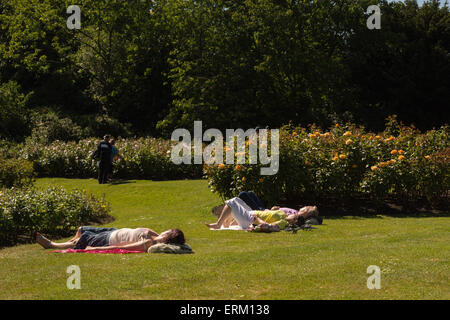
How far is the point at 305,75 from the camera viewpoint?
29.9 meters

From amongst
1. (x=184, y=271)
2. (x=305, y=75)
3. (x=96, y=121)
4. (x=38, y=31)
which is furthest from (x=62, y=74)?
(x=184, y=271)

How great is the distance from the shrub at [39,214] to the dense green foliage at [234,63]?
1743 cm

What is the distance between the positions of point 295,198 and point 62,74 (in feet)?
86.5

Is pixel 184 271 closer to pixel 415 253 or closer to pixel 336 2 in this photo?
pixel 415 253

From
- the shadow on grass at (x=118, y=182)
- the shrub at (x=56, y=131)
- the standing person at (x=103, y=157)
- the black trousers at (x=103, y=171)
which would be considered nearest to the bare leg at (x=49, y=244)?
the shadow on grass at (x=118, y=182)

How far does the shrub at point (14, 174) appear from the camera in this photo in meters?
15.5

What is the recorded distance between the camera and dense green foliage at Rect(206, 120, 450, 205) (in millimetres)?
12594

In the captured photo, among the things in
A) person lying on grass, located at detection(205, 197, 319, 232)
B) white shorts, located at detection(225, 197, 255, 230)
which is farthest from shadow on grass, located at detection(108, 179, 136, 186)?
white shorts, located at detection(225, 197, 255, 230)

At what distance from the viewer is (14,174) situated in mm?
15688

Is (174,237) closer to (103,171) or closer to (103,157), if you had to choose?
(103,157)

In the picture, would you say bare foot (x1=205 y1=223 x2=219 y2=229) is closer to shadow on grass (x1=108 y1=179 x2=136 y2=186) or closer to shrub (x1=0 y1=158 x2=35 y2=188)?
shrub (x1=0 y1=158 x2=35 y2=188)

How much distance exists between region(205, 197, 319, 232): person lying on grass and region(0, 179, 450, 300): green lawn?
38cm

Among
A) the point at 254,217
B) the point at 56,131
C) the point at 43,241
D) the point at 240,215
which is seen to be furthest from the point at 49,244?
the point at 56,131

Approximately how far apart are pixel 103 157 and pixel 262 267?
12909 millimetres
